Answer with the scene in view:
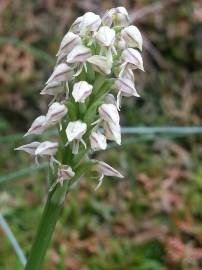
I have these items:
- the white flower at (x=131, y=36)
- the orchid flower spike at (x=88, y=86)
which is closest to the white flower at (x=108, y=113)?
the orchid flower spike at (x=88, y=86)

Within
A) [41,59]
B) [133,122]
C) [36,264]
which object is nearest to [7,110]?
[41,59]

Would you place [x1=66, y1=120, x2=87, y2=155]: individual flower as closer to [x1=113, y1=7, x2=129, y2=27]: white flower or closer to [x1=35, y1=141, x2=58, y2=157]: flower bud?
[x1=35, y1=141, x2=58, y2=157]: flower bud

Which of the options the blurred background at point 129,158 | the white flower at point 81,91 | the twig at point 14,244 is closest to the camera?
the white flower at point 81,91

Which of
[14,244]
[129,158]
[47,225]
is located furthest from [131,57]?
[129,158]

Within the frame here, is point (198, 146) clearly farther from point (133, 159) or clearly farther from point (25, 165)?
point (25, 165)

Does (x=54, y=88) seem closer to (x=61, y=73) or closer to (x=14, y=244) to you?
(x=61, y=73)

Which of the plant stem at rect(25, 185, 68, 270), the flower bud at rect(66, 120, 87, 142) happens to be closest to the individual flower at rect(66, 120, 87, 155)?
the flower bud at rect(66, 120, 87, 142)

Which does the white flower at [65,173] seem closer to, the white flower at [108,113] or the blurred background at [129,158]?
the white flower at [108,113]
